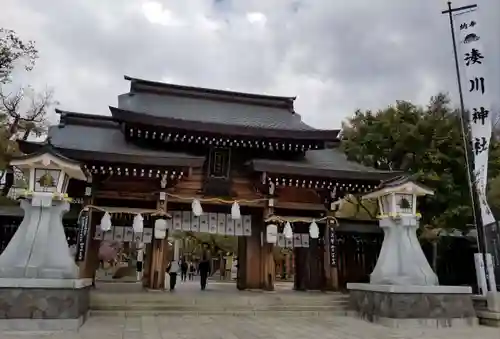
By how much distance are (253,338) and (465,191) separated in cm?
1156

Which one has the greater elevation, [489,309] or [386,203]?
[386,203]

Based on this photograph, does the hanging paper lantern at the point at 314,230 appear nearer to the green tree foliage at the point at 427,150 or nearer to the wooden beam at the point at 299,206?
the wooden beam at the point at 299,206

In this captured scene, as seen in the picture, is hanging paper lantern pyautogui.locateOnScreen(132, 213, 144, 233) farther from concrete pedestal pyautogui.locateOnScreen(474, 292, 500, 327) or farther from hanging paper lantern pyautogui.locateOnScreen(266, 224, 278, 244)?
concrete pedestal pyautogui.locateOnScreen(474, 292, 500, 327)

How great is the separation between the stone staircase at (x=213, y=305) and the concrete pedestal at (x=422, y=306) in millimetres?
1712

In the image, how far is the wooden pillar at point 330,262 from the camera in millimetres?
12977

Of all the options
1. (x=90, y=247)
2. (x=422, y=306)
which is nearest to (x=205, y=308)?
(x=90, y=247)

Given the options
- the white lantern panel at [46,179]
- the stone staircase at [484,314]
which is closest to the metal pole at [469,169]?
the stone staircase at [484,314]

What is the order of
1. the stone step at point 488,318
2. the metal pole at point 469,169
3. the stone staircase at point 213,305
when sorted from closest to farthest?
the stone step at point 488,318, the stone staircase at point 213,305, the metal pole at point 469,169

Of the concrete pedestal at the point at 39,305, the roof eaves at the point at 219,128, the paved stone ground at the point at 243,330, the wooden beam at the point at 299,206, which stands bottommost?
the paved stone ground at the point at 243,330

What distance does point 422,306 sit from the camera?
9219 mm

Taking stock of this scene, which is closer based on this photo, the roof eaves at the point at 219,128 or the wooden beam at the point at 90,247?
the wooden beam at the point at 90,247

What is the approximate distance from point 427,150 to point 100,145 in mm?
12233

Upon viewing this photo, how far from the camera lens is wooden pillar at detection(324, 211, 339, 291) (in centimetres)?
1298

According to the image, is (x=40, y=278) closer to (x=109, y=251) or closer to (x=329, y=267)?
(x=329, y=267)
